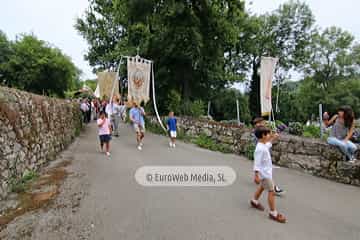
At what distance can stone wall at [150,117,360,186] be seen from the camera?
559cm

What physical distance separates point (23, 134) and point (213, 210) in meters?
4.41

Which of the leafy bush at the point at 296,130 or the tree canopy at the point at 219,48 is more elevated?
the tree canopy at the point at 219,48

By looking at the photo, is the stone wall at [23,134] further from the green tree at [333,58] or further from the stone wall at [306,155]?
the green tree at [333,58]

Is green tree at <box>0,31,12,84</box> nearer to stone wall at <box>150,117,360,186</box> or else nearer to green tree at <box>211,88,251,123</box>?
green tree at <box>211,88,251,123</box>

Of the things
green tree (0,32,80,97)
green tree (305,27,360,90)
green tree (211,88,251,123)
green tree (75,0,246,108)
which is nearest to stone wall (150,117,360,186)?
green tree (75,0,246,108)

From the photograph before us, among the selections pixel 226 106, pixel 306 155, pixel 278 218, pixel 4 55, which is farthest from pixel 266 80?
pixel 4 55

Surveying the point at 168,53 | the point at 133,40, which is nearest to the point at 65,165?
the point at 168,53

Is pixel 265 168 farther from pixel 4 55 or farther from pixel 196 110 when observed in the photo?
pixel 4 55

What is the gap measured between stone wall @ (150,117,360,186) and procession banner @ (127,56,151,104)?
15.1ft

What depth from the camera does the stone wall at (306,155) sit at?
5.59 meters

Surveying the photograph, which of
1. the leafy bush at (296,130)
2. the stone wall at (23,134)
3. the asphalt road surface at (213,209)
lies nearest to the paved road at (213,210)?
the asphalt road surface at (213,209)

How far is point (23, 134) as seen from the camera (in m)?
5.12

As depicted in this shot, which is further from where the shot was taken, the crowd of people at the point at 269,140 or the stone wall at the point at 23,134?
the stone wall at the point at 23,134

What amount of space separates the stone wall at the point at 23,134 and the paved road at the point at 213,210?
1.41 meters
